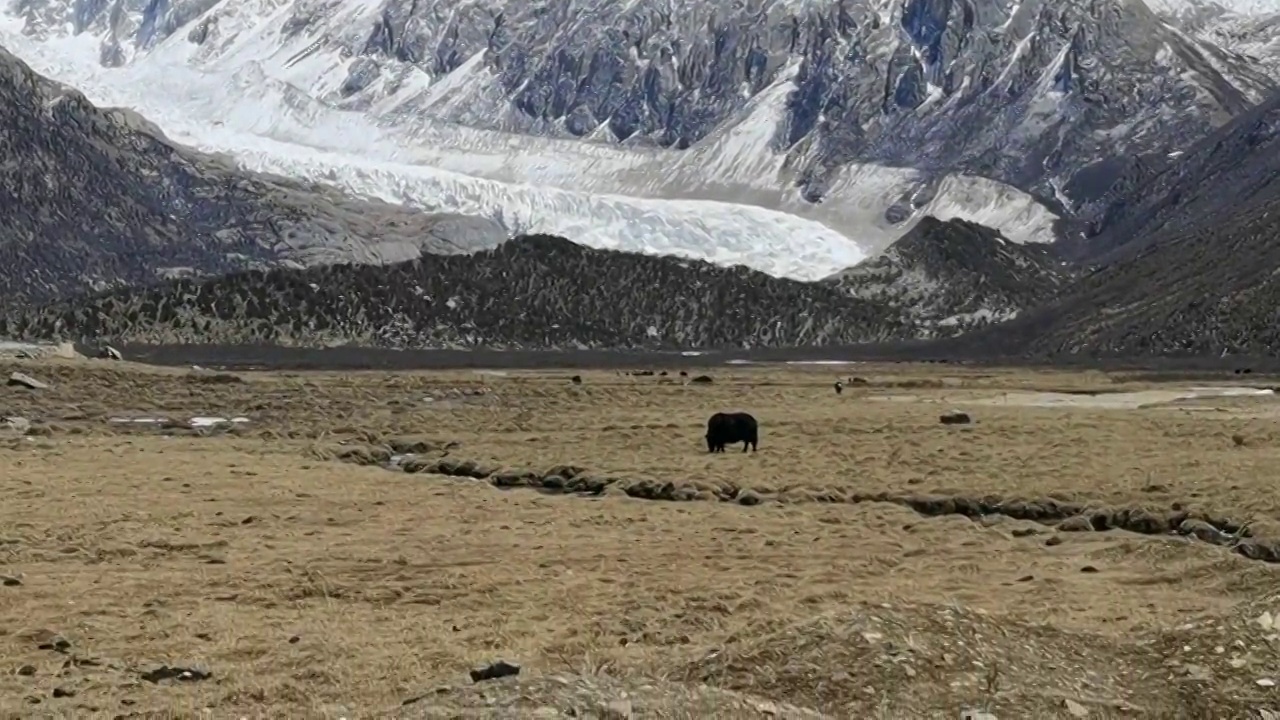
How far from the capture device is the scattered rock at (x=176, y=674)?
1544cm

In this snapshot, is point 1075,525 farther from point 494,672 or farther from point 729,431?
point 729,431

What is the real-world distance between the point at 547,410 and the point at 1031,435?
2369 centimetres

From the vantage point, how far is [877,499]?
32.3m

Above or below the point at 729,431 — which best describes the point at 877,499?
below

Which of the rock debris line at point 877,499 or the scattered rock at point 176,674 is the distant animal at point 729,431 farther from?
the scattered rock at point 176,674

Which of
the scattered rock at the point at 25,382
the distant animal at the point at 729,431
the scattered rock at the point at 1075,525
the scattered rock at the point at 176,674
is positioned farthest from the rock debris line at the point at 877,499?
the scattered rock at the point at 25,382

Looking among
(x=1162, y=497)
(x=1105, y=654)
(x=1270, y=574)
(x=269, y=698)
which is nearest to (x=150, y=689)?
(x=269, y=698)

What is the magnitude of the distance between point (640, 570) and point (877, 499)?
407 inches

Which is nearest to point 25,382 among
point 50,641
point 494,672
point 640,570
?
point 640,570

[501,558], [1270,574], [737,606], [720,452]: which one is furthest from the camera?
[720,452]

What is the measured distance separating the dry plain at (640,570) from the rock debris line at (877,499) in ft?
0.27

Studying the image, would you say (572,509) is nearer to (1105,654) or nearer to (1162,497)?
(1162,497)

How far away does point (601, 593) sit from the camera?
69.2ft

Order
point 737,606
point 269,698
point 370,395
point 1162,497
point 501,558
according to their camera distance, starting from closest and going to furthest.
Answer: point 269,698, point 737,606, point 501,558, point 1162,497, point 370,395
